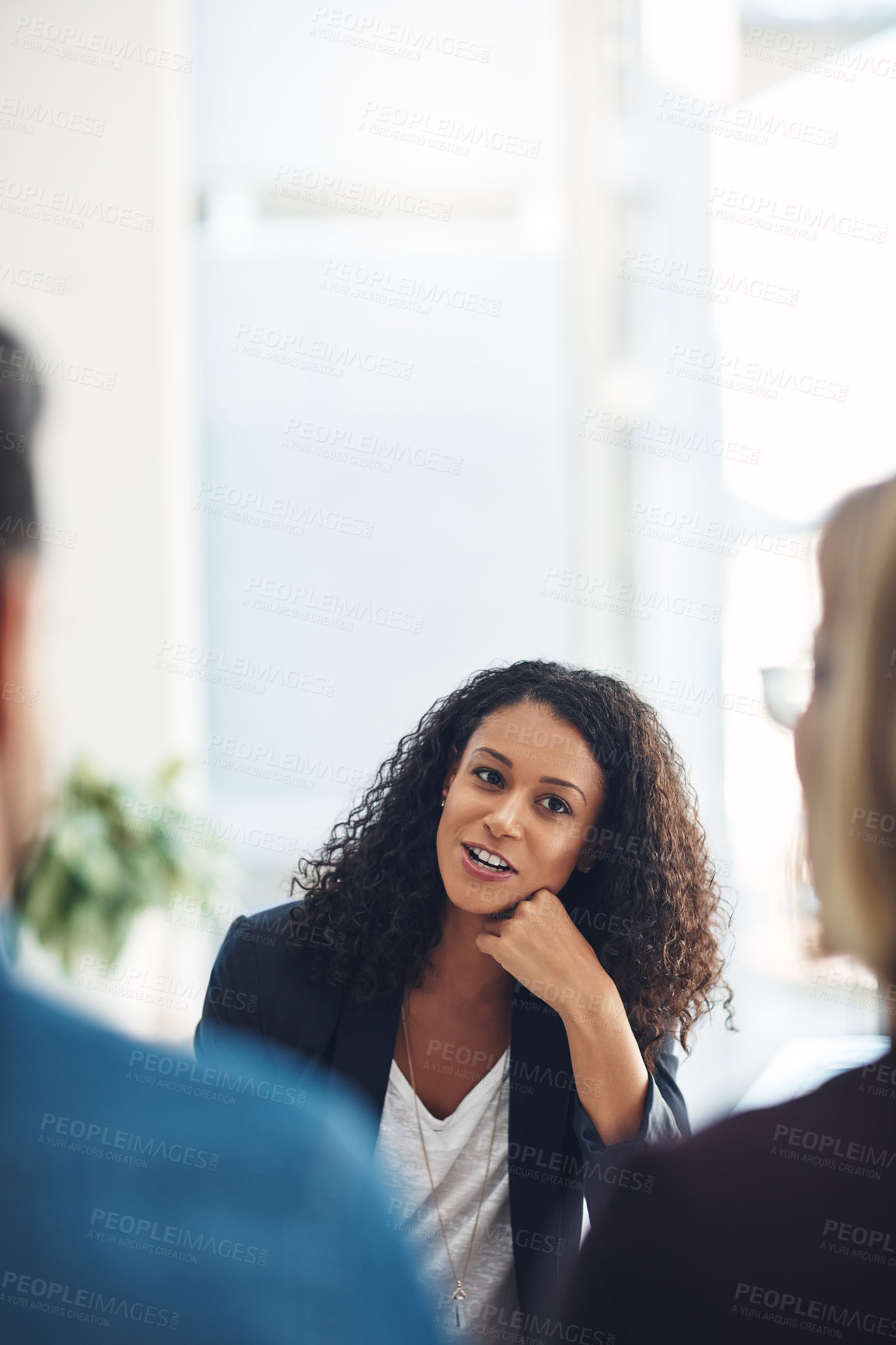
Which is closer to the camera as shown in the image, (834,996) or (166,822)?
(834,996)

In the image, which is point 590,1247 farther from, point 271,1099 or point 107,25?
point 107,25

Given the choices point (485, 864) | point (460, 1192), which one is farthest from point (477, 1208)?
point (485, 864)

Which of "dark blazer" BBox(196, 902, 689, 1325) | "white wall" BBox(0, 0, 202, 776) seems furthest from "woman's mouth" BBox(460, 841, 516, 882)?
"white wall" BBox(0, 0, 202, 776)

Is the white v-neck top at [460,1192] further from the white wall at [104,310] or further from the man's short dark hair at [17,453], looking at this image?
the white wall at [104,310]

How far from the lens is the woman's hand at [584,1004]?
915 millimetres

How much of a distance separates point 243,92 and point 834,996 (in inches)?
117

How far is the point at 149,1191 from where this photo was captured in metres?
0.67

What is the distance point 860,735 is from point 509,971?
0.39 metres

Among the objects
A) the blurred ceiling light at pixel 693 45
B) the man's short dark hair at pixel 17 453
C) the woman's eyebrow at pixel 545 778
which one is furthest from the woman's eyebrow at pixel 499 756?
the blurred ceiling light at pixel 693 45

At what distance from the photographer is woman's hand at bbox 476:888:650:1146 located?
91 centimetres

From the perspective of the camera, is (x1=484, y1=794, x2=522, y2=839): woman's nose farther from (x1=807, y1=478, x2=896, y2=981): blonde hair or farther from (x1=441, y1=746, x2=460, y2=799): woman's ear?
(x1=807, y1=478, x2=896, y2=981): blonde hair

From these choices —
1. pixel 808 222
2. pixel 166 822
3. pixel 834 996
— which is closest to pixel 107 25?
pixel 808 222

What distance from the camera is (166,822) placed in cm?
248

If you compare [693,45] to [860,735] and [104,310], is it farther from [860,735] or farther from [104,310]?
[860,735]
